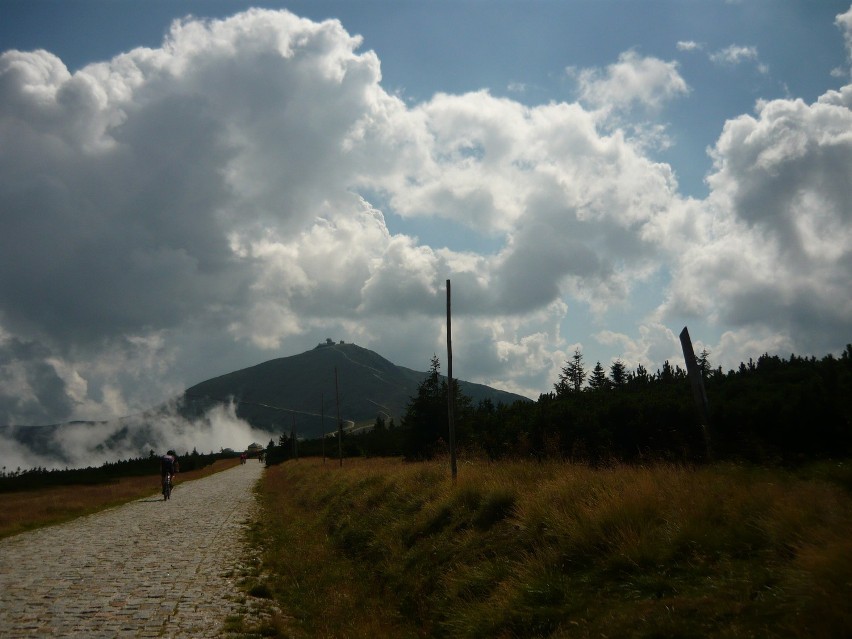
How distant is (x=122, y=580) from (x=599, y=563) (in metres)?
7.51

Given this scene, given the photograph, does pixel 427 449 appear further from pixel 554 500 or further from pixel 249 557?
pixel 554 500

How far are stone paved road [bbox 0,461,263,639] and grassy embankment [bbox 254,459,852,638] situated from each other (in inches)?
45.8

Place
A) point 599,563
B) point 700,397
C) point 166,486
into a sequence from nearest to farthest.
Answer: point 599,563 → point 700,397 → point 166,486

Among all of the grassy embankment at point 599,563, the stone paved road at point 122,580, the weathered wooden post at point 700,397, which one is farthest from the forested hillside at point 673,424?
the stone paved road at point 122,580

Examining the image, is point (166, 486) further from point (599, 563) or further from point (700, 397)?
point (599, 563)

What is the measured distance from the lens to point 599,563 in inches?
259

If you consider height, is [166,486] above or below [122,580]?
below

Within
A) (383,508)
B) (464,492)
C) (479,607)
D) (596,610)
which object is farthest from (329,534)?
(596,610)

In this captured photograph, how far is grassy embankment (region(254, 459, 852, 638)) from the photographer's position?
4.58m

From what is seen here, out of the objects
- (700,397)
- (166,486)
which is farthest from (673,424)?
(166,486)

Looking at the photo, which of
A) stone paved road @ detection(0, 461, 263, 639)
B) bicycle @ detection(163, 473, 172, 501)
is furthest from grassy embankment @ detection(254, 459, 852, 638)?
bicycle @ detection(163, 473, 172, 501)

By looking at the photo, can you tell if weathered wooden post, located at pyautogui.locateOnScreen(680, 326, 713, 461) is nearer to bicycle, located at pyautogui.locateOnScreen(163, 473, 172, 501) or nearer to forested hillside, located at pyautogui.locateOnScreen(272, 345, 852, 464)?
forested hillside, located at pyautogui.locateOnScreen(272, 345, 852, 464)

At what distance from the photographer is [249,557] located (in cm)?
1195

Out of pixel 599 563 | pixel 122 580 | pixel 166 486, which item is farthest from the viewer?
pixel 166 486
